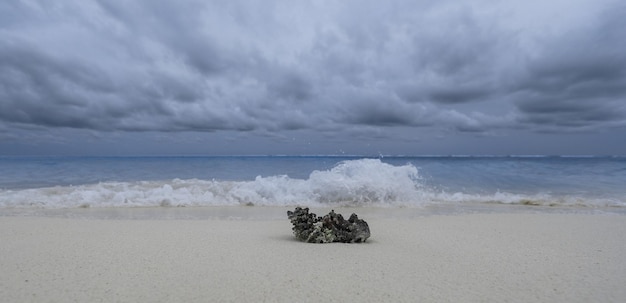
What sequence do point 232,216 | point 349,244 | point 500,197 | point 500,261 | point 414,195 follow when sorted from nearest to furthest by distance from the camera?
point 500,261 → point 349,244 → point 232,216 → point 414,195 → point 500,197

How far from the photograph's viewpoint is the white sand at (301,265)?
3.22m

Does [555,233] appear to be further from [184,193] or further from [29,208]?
[29,208]

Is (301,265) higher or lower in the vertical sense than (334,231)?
lower

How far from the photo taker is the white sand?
10.6 feet

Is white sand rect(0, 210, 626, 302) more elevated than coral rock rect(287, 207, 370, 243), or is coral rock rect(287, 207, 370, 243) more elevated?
coral rock rect(287, 207, 370, 243)

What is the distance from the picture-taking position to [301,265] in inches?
162

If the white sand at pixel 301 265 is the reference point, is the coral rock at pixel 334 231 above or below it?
above

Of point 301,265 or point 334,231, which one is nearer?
point 301,265

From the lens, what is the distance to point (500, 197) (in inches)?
516

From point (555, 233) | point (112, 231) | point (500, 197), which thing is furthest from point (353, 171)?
point (112, 231)

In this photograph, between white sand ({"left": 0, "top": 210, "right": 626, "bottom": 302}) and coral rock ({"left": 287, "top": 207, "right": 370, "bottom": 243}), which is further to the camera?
coral rock ({"left": 287, "top": 207, "right": 370, "bottom": 243})

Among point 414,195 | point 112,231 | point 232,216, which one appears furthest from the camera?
point 414,195

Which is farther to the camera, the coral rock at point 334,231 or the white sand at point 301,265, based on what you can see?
the coral rock at point 334,231

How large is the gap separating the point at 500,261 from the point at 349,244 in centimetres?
191
